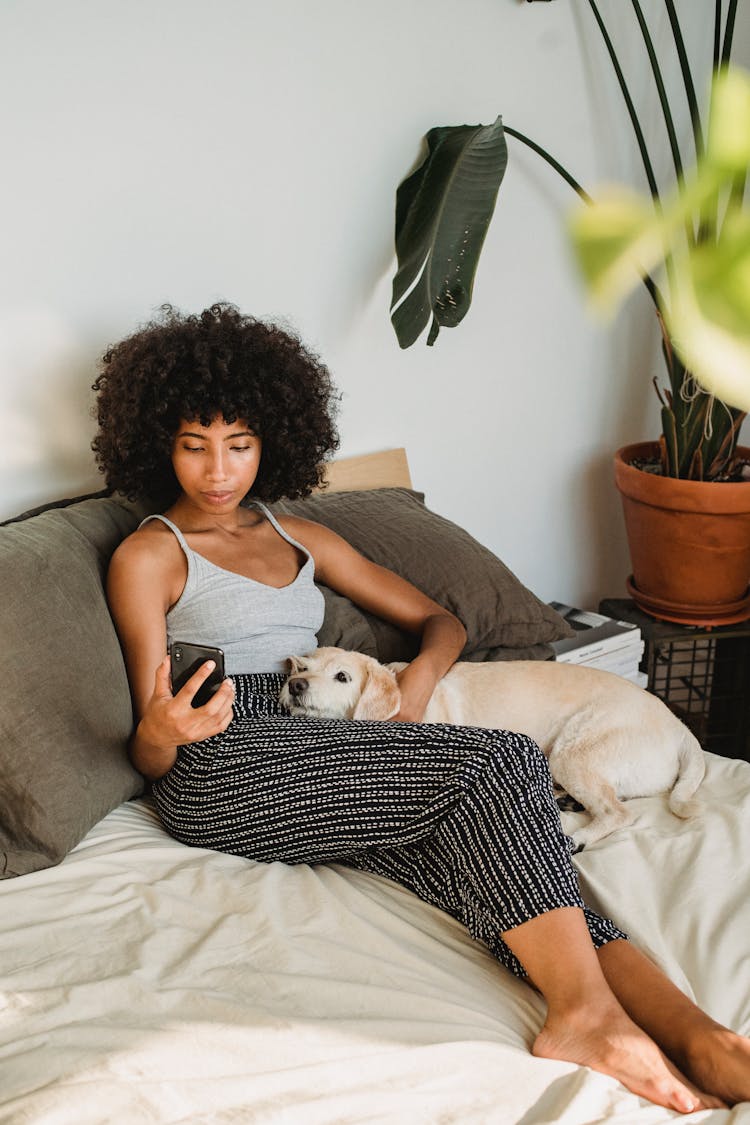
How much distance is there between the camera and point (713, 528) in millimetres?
2705

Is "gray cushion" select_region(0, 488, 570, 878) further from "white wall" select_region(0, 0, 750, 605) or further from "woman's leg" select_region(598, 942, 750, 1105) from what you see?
"woman's leg" select_region(598, 942, 750, 1105)

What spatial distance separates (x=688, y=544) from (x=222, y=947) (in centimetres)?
174

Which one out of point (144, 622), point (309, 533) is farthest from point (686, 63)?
point (144, 622)

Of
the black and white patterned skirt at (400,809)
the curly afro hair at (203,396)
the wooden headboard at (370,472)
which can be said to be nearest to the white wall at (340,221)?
the wooden headboard at (370,472)

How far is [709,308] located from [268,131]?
228 centimetres

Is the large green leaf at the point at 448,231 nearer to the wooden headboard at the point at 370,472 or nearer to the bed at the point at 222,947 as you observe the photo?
the wooden headboard at the point at 370,472

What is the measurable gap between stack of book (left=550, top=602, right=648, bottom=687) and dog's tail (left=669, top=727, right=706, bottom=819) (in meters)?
0.51

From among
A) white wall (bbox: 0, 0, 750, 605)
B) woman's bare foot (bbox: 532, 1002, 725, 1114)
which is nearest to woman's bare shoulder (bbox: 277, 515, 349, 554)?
white wall (bbox: 0, 0, 750, 605)

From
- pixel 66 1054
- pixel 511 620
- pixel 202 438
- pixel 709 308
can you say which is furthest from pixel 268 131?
pixel 709 308

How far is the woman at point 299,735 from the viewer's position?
138 cm

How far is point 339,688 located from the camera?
1.85m

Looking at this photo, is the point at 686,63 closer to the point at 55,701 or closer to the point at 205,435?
the point at 205,435

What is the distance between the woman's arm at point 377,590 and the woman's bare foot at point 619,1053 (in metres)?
0.83

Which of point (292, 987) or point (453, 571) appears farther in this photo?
point (453, 571)
